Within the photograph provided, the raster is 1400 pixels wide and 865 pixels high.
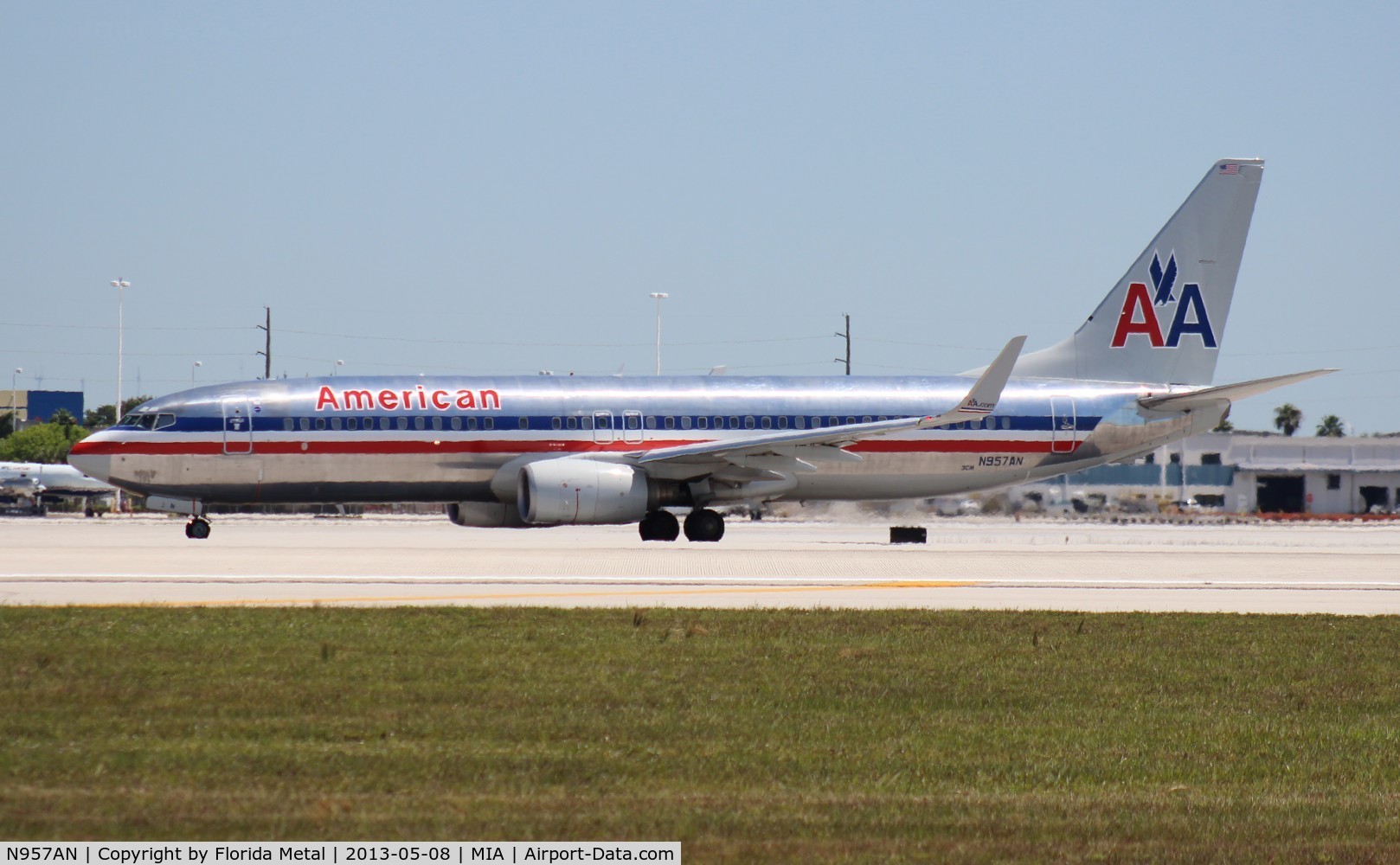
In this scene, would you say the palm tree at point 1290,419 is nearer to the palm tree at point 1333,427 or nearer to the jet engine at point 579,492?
the palm tree at point 1333,427

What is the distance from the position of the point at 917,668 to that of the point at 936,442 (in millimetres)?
22900

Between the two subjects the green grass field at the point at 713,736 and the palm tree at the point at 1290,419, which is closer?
the green grass field at the point at 713,736

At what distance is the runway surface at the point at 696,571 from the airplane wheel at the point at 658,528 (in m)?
0.78

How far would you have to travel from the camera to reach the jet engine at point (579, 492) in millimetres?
32750

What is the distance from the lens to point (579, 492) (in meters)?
32.9

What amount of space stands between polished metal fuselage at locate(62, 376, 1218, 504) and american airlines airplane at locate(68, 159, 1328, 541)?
0.04 meters

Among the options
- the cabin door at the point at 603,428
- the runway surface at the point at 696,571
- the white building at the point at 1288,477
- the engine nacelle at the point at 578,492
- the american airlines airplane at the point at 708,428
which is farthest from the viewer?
the white building at the point at 1288,477

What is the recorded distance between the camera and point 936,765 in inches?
392

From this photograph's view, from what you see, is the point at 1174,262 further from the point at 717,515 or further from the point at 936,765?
the point at 936,765

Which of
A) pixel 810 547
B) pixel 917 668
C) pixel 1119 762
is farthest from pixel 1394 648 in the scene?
pixel 810 547

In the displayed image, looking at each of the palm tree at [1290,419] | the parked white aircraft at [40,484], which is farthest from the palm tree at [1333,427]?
the parked white aircraft at [40,484]

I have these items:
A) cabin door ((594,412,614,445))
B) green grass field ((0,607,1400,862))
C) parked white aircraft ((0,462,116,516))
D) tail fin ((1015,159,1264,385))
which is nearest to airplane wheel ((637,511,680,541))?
cabin door ((594,412,614,445))

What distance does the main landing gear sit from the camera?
35562 millimetres

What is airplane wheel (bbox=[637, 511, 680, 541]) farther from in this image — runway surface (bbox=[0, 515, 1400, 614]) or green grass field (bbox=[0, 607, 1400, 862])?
green grass field (bbox=[0, 607, 1400, 862])
